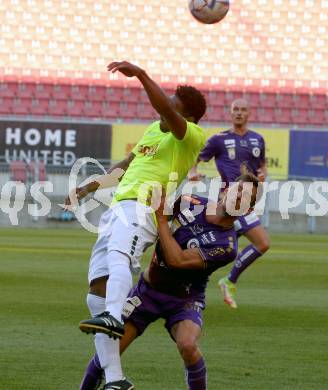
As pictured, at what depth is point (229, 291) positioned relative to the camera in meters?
11.5

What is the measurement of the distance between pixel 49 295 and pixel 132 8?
23233 millimetres

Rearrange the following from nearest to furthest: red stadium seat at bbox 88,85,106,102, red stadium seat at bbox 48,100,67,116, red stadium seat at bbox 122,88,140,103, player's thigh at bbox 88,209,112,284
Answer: player's thigh at bbox 88,209,112,284 < red stadium seat at bbox 48,100,67,116 < red stadium seat at bbox 88,85,106,102 < red stadium seat at bbox 122,88,140,103

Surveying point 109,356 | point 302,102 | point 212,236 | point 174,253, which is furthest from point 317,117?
point 109,356

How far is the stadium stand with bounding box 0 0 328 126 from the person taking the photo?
30.7 meters

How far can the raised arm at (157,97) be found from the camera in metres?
5.90

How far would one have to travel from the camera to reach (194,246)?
20.1 feet

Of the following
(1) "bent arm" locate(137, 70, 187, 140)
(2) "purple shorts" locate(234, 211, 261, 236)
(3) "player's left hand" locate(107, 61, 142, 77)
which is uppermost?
(3) "player's left hand" locate(107, 61, 142, 77)

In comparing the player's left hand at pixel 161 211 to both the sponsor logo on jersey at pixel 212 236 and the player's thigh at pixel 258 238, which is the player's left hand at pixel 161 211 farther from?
the player's thigh at pixel 258 238

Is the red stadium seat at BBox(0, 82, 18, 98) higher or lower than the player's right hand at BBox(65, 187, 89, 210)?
lower

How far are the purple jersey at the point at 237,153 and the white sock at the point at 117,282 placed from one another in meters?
6.33

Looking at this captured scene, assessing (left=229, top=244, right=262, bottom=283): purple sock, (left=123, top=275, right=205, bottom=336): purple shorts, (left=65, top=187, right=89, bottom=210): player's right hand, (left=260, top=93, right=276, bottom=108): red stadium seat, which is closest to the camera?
(left=123, top=275, right=205, bottom=336): purple shorts

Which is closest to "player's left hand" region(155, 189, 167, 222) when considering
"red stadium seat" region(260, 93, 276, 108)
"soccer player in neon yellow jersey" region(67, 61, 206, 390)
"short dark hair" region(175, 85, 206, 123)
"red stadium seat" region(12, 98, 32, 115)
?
"soccer player in neon yellow jersey" region(67, 61, 206, 390)

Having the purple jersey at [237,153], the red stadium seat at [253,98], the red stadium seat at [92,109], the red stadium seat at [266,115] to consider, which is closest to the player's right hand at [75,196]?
the purple jersey at [237,153]

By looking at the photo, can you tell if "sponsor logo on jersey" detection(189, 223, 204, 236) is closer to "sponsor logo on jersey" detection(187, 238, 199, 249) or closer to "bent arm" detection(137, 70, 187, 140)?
"sponsor logo on jersey" detection(187, 238, 199, 249)
